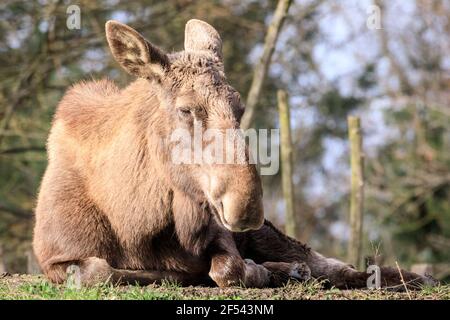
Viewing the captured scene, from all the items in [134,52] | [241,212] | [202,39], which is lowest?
[241,212]

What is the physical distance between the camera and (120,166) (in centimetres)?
779

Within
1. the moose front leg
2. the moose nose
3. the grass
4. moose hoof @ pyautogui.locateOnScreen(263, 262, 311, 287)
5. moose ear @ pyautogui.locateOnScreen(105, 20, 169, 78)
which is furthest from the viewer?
moose hoof @ pyautogui.locateOnScreen(263, 262, 311, 287)

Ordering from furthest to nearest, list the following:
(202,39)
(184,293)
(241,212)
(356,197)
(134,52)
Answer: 1. (356,197)
2. (202,39)
3. (134,52)
4. (184,293)
5. (241,212)

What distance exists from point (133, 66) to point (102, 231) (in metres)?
1.47

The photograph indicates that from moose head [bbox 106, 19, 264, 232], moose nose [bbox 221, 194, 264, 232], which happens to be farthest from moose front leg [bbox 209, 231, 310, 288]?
moose nose [bbox 221, 194, 264, 232]

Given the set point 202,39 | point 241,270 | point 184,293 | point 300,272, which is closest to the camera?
point 184,293

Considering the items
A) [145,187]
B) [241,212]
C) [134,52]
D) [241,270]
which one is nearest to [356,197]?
[241,270]

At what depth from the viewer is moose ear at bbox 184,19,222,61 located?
320 inches

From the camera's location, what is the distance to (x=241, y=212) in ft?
21.7

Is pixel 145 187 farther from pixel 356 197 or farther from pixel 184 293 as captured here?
pixel 356 197

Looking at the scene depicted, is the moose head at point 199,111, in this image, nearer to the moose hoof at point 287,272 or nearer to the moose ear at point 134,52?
the moose ear at point 134,52

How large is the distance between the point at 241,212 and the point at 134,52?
187 cm

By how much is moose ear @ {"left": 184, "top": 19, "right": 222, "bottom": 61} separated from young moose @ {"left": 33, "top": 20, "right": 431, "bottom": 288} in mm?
12

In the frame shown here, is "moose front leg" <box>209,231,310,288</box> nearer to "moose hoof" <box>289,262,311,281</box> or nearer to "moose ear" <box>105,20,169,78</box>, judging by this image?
"moose hoof" <box>289,262,311,281</box>
